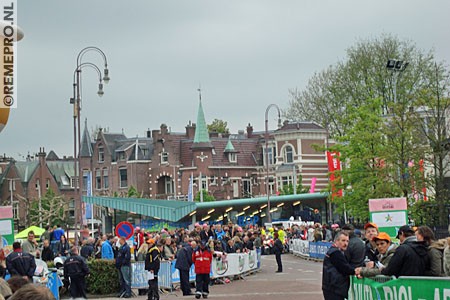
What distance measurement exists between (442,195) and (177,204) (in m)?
19.5

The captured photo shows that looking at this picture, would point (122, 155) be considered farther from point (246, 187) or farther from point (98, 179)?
point (246, 187)

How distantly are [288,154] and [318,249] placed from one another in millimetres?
46390

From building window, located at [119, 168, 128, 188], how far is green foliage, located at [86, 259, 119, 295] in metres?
69.7

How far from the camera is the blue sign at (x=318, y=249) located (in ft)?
140

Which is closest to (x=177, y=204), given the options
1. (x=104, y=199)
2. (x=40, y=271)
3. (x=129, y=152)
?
(x=104, y=199)

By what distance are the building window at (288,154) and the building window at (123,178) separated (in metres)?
19.0

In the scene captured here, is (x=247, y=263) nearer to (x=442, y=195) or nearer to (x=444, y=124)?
(x=442, y=195)

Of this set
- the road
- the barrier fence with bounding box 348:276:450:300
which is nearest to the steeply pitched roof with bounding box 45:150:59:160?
the road

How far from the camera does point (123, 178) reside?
97.9 meters

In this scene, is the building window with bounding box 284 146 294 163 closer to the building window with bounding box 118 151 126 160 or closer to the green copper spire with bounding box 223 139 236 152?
the green copper spire with bounding box 223 139 236 152

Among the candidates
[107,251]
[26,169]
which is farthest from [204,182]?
[107,251]

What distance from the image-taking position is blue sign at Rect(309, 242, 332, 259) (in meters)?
42.8

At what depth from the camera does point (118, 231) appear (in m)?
30.1

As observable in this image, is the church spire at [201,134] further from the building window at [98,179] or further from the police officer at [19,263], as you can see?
the police officer at [19,263]
